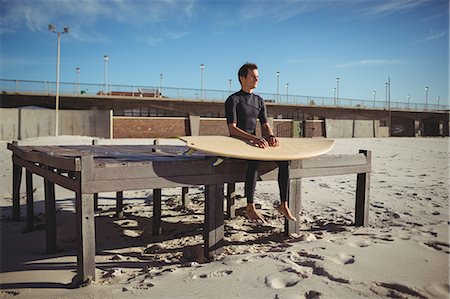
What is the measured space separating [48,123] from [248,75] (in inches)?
976

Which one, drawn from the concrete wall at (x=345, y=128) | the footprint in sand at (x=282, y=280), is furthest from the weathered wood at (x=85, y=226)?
the concrete wall at (x=345, y=128)

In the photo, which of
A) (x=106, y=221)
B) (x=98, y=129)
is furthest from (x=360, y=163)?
(x=98, y=129)

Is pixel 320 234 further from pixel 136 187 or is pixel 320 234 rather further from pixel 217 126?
pixel 217 126

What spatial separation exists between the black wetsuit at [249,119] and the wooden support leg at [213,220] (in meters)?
0.37

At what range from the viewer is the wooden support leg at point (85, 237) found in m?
3.22

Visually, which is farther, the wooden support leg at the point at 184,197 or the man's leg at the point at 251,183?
the wooden support leg at the point at 184,197

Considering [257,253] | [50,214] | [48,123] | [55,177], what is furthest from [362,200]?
[48,123]

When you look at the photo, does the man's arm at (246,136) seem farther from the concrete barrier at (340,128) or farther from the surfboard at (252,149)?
the concrete barrier at (340,128)

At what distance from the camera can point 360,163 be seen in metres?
5.25

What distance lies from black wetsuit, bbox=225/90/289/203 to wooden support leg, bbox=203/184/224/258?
37cm

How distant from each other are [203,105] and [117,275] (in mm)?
27819

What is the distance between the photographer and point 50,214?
4477mm

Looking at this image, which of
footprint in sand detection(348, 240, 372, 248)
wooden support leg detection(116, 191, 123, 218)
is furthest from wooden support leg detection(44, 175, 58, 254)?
footprint in sand detection(348, 240, 372, 248)

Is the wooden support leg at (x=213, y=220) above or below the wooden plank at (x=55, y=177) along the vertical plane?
below
